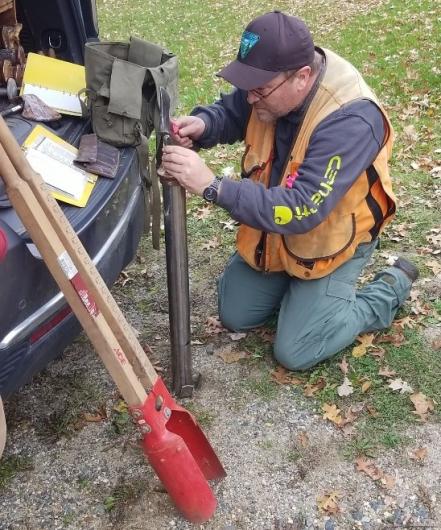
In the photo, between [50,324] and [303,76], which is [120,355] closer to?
[50,324]

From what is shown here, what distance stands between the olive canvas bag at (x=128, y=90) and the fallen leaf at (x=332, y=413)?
1349 millimetres

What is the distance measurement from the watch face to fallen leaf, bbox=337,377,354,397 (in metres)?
1.17

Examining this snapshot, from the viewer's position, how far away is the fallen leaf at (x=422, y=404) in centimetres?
296

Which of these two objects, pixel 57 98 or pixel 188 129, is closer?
pixel 57 98

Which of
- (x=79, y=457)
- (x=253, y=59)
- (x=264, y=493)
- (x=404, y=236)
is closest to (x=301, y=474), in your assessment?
(x=264, y=493)

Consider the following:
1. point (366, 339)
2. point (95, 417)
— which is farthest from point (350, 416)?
point (95, 417)

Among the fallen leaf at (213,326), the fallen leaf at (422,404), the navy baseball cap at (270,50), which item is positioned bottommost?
the fallen leaf at (213,326)

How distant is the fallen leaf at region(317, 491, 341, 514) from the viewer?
2.55 metres

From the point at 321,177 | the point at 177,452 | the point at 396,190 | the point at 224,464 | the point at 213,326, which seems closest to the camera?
the point at 177,452

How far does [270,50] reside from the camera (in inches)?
102

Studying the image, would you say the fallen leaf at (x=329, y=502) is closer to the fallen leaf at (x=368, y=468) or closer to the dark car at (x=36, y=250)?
the fallen leaf at (x=368, y=468)

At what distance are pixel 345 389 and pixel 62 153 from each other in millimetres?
1735

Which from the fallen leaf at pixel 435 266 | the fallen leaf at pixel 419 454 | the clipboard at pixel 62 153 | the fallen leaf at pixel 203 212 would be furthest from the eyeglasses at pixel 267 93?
the fallen leaf at pixel 203 212

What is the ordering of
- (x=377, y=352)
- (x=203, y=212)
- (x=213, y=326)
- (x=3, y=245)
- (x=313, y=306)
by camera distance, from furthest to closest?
(x=203, y=212)
(x=213, y=326)
(x=377, y=352)
(x=313, y=306)
(x=3, y=245)
